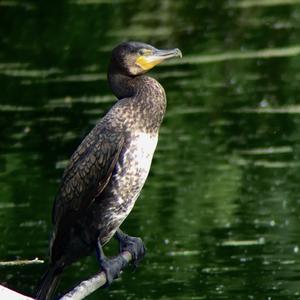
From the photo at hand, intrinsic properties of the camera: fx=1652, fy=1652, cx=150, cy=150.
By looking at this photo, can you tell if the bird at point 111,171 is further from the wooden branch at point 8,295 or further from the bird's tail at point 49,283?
the wooden branch at point 8,295

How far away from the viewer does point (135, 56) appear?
8289 mm

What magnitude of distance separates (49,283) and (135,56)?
1217 mm

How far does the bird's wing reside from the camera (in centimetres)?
821

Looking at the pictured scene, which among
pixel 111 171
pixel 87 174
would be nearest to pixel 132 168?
pixel 111 171

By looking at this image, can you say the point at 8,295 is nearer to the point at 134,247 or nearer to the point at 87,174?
the point at 134,247

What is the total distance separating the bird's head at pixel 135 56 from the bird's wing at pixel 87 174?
1.15 ft

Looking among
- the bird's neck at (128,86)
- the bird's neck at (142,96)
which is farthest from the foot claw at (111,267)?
the bird's neck at (128,86)

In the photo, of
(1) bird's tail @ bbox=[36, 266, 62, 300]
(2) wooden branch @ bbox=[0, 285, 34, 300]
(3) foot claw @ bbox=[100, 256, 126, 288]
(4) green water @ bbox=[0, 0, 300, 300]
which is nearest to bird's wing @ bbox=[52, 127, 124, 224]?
(1) bird's tail @ bbox=[36, 266, 62, 300]

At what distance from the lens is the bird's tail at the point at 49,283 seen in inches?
314

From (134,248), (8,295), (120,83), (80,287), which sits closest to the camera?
(8,295)

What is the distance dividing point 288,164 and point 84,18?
10422 millimetres

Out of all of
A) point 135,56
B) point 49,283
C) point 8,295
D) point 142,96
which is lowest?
point 49,283

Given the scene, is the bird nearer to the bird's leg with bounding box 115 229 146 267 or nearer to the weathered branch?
the bird's leg with bounding box 115 229 146 267

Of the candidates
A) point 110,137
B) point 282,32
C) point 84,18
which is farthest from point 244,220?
point 84,18
